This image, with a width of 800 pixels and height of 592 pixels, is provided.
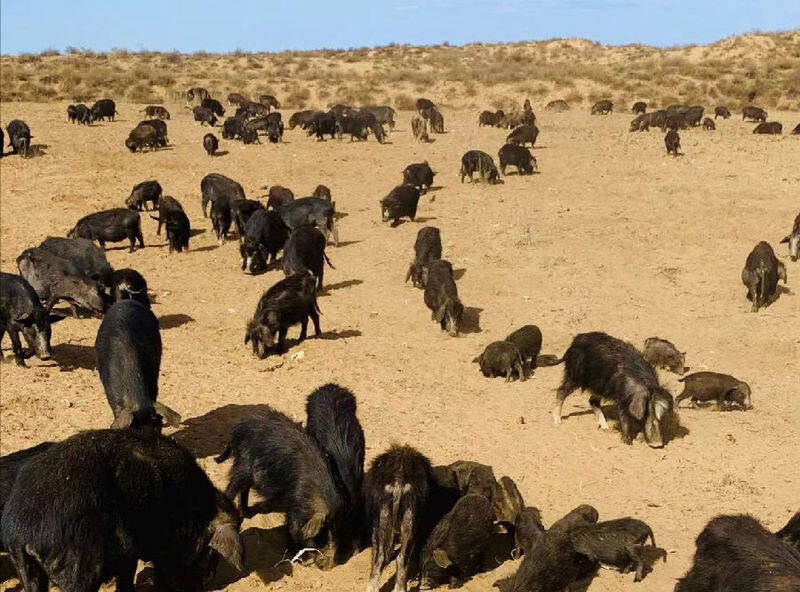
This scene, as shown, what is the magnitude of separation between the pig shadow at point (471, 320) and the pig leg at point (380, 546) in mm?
6836

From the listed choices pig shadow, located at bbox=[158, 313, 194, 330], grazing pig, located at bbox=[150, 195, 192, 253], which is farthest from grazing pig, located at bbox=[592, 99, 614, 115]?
pig shadow, located at bbox=[158, 313, 194, 330]

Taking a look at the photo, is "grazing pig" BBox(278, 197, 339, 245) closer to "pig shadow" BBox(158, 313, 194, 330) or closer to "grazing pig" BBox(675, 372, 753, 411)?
"pig shadow" BBox(158, 313, 194, 330)

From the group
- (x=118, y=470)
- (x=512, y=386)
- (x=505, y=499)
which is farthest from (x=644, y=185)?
(x=118, y=470)

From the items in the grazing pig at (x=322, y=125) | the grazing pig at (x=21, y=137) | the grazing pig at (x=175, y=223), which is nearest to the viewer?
the grazing pig at (x=175, y=223)

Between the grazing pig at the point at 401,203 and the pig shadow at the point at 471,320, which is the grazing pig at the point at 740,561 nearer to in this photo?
the pig shadow at the point at 471,320

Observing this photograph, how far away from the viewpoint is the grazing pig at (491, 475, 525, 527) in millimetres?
7141

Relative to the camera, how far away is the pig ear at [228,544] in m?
5.55

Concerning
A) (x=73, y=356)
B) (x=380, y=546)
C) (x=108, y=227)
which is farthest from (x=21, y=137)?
(x=380, y=546)

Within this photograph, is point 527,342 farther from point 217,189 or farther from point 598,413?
point 217,189

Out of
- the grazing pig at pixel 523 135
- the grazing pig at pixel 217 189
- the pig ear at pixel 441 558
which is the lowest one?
the pig ear at pixel 441 558

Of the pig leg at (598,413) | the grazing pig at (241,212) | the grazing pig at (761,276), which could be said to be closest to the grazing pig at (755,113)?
the grazing pig at (761,276)

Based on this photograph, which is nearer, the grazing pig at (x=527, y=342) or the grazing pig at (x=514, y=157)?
the grazing pig at (x=527, y=342)

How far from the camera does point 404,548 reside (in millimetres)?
6227

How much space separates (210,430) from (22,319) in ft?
12.5
